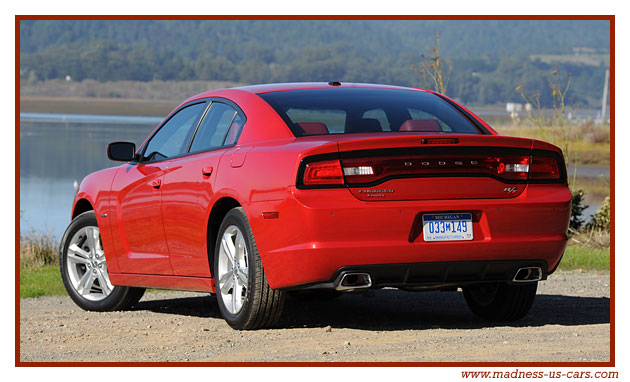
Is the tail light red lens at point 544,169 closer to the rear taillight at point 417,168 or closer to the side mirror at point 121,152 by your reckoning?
the rear taillight at point 417,168

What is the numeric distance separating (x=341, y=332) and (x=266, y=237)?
942 mm

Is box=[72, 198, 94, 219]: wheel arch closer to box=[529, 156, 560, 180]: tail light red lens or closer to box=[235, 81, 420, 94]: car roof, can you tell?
box=[235, 81, 420, 94]: car roof

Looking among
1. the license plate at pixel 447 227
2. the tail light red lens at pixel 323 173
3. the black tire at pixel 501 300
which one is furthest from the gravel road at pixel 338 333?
the tail light red lens at pixel 323 173

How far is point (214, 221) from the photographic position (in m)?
7.73

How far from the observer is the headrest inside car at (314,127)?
7385mm

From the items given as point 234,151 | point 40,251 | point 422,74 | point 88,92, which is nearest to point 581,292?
point 234,151

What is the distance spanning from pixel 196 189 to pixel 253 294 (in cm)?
94

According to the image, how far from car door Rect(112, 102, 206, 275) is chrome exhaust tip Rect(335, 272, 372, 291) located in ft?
6.02

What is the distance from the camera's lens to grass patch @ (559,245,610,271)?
1277 cm

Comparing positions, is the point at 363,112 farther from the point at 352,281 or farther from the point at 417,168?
the point at 352,281

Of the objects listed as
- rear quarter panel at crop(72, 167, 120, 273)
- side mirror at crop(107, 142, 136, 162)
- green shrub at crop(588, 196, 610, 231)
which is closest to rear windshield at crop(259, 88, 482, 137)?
side mirror at crop(107, 142, 136, 162)

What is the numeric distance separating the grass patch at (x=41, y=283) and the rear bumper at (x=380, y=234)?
5.19 m

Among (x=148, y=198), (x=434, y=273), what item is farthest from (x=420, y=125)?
(x=148, y=198)

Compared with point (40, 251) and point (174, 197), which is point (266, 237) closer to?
point (174, 197)
